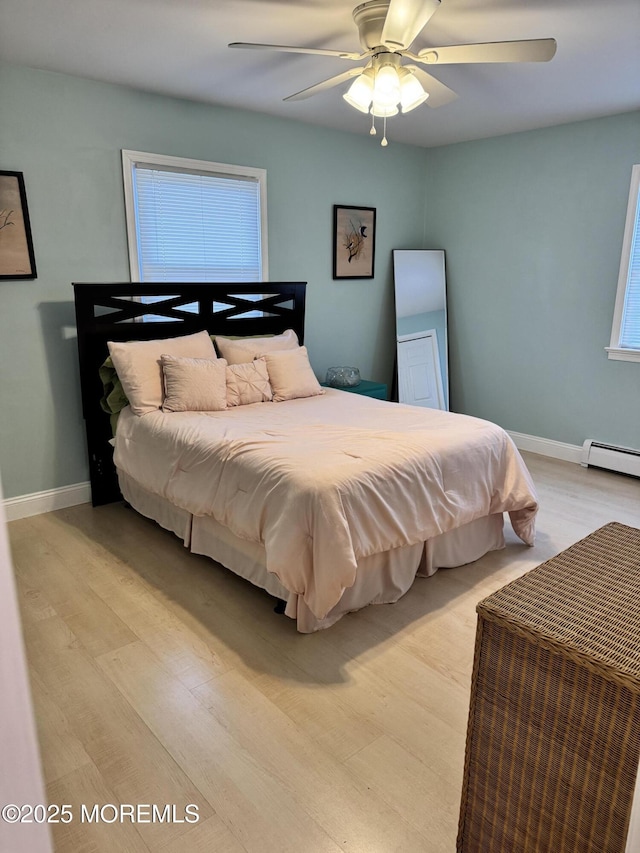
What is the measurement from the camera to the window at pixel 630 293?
4.05 metres

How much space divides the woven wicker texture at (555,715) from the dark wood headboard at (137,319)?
9.60 ft

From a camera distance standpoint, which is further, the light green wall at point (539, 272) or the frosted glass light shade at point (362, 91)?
the light green wall at point (539, 272)

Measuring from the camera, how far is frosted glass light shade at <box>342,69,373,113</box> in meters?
2.45

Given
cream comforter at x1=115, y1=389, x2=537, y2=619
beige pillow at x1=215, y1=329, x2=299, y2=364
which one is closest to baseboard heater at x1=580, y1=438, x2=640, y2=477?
cream comforter at x1=115, y1=389, x2=537, y2=619

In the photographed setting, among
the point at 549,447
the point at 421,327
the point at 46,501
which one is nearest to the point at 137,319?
the point at 46,501

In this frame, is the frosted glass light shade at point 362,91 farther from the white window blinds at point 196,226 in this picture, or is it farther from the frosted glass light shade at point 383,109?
the white window blinds at point 196,226

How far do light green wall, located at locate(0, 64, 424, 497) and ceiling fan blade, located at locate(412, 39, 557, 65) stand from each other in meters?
1.99

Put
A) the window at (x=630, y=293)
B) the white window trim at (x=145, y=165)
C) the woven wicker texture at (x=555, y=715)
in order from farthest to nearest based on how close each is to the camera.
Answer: the window at (x=630, y=293) < the white window trim at (x=145, y=165) < the woven wicker texture at (x=555, y=715)

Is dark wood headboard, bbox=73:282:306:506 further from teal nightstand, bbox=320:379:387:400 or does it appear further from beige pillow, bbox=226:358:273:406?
teal nightstand, bbox=320:379:387:400

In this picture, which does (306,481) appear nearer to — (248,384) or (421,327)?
(248,384)

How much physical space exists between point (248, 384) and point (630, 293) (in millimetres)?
2871

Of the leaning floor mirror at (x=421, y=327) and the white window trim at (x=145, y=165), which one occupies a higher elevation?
the white window trim at (x=145, y=165)

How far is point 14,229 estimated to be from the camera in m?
3.19

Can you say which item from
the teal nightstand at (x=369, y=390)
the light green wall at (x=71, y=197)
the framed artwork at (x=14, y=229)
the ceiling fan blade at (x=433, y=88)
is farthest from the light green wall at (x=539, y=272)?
the framed artwork at (x=14, y=229)
